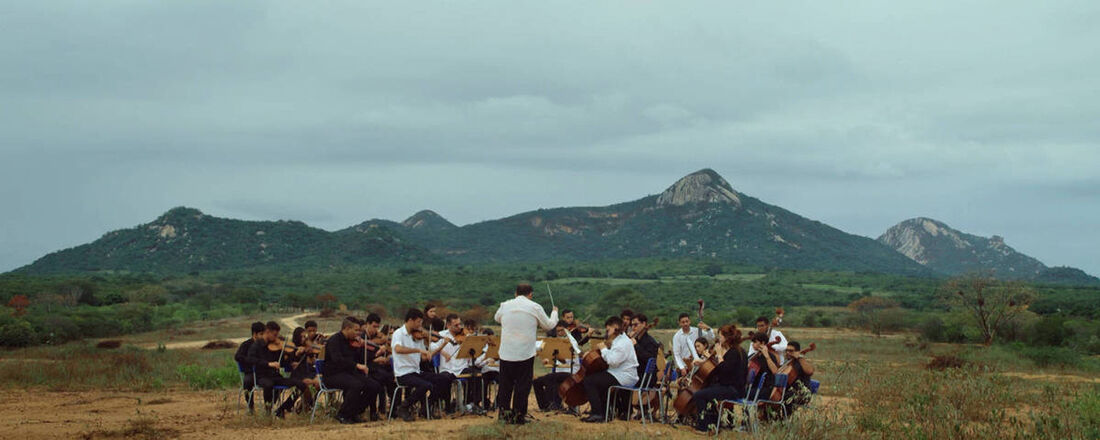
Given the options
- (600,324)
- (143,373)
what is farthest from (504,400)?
(600,324)

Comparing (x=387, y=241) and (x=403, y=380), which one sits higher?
(x=387, y=241)

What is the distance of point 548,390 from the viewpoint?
509 inches

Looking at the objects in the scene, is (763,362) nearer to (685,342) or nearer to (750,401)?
(750,401)

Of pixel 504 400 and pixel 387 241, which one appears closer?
pixel 504 400

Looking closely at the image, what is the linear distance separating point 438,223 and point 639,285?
4173 inches

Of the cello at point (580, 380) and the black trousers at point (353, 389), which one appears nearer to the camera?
the black trousers at point (353, 389)

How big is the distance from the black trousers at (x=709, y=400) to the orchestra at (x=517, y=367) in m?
0.02

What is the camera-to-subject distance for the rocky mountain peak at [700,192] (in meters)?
153

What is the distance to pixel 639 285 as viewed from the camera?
8356cm

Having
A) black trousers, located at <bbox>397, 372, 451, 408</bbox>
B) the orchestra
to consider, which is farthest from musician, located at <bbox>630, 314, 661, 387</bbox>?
black trousers, located at <bbox>397, 372, 451, 408</bbox>

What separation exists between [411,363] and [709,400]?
3.98 metres

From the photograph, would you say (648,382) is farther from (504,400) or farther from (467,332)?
(467,332)

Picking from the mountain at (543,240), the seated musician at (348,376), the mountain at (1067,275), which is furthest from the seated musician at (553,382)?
the mountain at (1067,275)

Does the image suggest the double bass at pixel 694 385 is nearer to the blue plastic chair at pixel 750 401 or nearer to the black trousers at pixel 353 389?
the blue plastic chair at pixel 750 401
